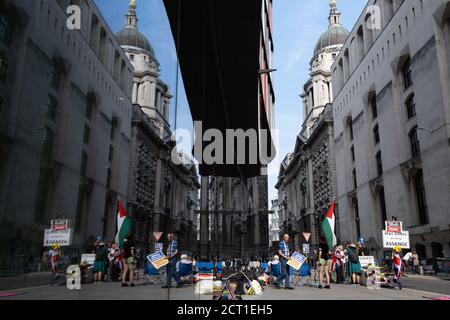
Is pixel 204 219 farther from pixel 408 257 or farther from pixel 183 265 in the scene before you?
pixel 408 257

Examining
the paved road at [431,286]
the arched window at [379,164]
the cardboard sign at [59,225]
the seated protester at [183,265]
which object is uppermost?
the arched window at [379,164]

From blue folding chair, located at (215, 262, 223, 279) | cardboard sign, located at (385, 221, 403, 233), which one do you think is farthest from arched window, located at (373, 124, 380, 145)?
blue folding chair, located at (215, 262, 223, 279)

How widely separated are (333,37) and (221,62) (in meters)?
67.7

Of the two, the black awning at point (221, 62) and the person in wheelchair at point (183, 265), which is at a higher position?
the black awning at point (221, 62)

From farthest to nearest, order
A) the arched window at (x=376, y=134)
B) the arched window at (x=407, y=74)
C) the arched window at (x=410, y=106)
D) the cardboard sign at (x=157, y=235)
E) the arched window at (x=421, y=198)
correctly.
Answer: the arched window at (x=376, y=134) < the arched window at (x=407, y=74) < the arched window at (x=410, y=106) < the arched window at (x=421, y=198) < the cardboard sign at (x=157, y=235)

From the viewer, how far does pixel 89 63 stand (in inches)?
59.1

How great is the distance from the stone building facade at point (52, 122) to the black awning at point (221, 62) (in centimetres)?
113

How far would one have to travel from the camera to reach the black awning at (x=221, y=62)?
373 centimetres

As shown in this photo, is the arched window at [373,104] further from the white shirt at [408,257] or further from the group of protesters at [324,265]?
the group of protesters at [324,265]

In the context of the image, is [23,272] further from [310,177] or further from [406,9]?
[310,177]

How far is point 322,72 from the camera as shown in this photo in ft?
209

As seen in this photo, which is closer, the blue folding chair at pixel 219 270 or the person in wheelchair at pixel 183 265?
the person in wheelchair at pixel 183 265

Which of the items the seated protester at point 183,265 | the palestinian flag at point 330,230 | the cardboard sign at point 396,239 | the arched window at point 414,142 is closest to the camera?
the seated protester at point 183,265

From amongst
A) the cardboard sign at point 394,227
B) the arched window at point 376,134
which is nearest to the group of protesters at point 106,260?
the cardboard sign at point 394,227
